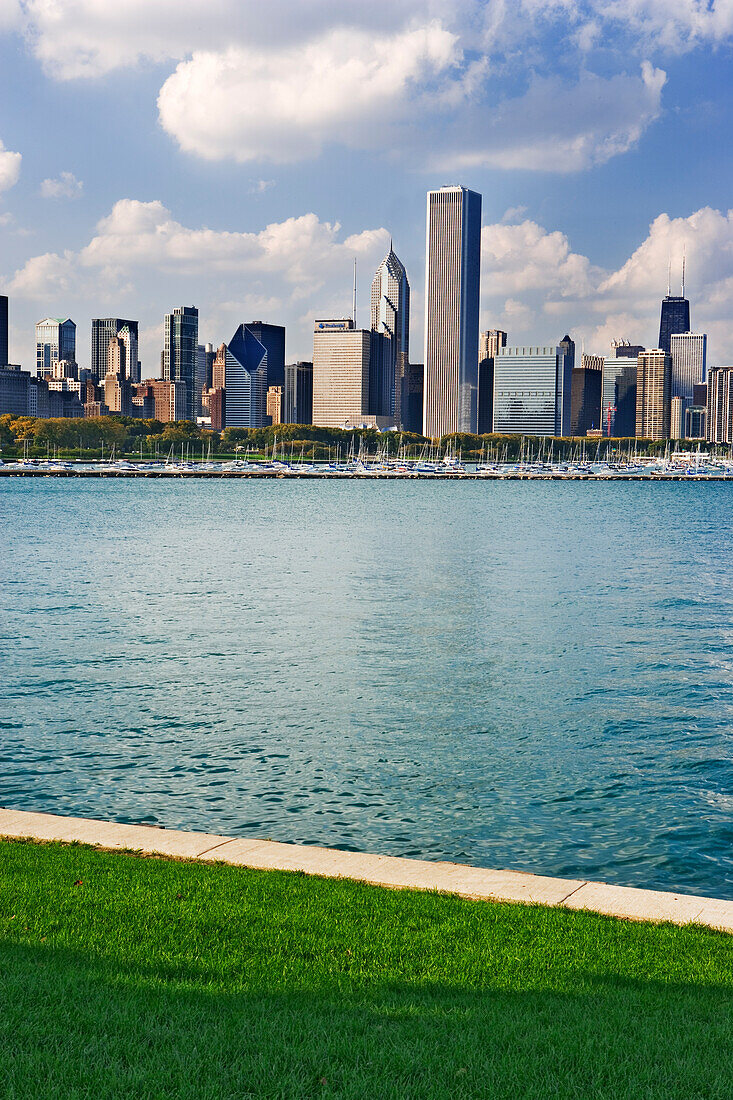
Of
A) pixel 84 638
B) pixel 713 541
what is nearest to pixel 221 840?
pixel 84 638

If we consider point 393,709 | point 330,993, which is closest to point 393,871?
point 330,993

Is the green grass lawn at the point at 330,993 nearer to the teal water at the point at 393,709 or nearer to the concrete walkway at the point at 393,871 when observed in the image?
the concrete walkway at the point at 393,871

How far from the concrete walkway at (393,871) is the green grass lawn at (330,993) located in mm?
467

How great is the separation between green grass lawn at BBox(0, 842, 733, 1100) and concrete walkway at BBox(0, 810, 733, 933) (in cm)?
47

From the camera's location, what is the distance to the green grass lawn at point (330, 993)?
677 centimetres

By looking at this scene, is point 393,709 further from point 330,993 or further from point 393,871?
point 330,993

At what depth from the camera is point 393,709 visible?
25312mm

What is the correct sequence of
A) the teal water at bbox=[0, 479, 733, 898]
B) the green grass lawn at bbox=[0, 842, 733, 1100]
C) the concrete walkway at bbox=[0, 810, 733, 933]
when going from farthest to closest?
the teal water at bbox=[0, 479, 733, 898] < the concrete walkway at bbox=[0, 810, 733, 933] < the green grass lawn at bbox=[0, 842, 733, 1100]

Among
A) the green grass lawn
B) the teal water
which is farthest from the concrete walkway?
the teal water

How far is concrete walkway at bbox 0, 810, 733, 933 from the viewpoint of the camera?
11062 millimetres

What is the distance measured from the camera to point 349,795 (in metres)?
18.6

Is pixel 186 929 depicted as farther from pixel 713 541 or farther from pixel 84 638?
pixel 713 541

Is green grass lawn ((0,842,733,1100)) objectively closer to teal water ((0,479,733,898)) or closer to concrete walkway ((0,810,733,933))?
concrete walkway ((0,810,733,933))

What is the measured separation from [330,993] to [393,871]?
3.89 m
